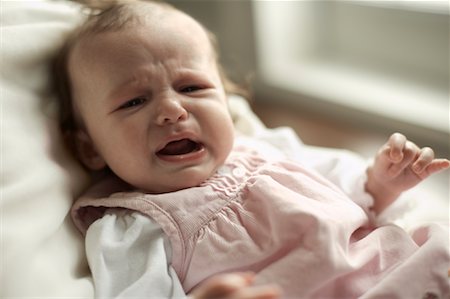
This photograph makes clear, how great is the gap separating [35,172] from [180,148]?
22 centimetres

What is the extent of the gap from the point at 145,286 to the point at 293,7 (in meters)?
1.38

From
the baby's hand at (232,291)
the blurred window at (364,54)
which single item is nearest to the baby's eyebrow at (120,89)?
the baby's hand at (232,291)

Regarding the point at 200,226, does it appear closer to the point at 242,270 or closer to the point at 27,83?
the point at 242,270

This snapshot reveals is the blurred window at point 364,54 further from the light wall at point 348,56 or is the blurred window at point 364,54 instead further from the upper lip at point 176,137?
the upper lip at point 176,137

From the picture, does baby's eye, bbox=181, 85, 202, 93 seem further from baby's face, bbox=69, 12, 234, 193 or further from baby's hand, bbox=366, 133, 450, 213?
baby's hand, bbox=366, 133, 450, 213

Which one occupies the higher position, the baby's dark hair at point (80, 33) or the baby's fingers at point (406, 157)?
the baby's dark hair at point (80, 33)

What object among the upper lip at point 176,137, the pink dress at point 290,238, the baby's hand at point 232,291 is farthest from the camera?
the upper lip at point 176,137

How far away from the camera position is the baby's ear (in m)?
0.93

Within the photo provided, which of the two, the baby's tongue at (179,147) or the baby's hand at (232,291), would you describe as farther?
the baby's tongue at (179,147)

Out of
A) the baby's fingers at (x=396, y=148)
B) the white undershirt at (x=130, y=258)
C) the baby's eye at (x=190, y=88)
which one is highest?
the baby's eye at (x=190, y=88)

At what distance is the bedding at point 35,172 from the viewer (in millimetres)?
731

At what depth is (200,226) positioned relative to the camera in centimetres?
78

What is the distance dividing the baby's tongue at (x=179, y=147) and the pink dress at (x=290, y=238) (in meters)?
0.06

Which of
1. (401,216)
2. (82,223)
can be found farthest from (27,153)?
(401,216)
